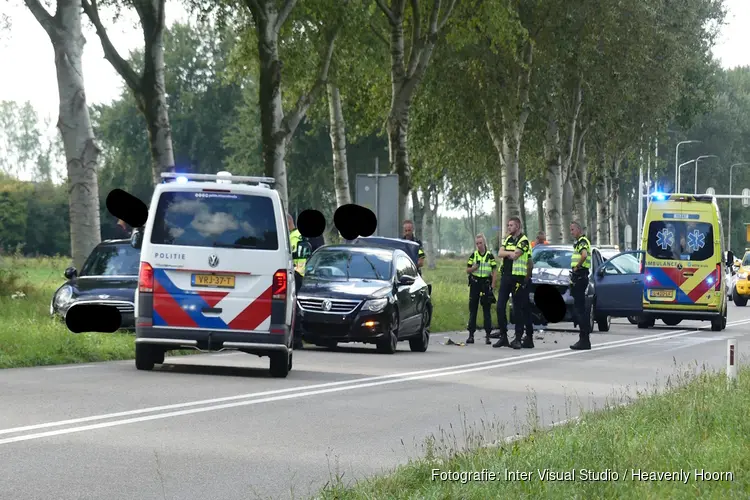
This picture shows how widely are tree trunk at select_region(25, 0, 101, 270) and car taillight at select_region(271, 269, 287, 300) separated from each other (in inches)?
345

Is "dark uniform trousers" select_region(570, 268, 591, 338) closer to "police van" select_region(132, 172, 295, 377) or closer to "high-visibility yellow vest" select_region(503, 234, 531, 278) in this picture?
"high-visibility yellow vest" select_region(503, 234, 531, 278)

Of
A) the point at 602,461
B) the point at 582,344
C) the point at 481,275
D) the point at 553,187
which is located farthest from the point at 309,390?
the point at 553,187

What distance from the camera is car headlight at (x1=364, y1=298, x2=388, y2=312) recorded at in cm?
2066

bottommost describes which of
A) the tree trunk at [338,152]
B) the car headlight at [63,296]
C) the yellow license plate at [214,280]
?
the car headlight at [63,296]

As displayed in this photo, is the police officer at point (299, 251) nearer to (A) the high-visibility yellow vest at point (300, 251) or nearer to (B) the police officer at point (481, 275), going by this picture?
(A) the high-visibility yellow vest at point (300, 251)

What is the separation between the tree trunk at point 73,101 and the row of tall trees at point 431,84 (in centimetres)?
2

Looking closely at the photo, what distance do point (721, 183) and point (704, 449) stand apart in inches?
3926

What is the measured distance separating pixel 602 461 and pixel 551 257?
2195 centimetres

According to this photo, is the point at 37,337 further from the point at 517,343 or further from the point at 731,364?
the point at 731,364

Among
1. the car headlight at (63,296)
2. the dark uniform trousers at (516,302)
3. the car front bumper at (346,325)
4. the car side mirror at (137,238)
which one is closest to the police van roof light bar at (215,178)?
the car side mirror at (137,238)

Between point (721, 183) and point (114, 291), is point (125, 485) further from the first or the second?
point (721, 183)

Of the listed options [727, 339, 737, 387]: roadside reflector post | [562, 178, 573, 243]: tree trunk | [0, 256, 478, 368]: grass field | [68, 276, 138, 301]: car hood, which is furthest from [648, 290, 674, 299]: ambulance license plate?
[562, 178, 573, 243]: tree trunk

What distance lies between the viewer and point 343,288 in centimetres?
2102

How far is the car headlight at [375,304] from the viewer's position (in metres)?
20.7
